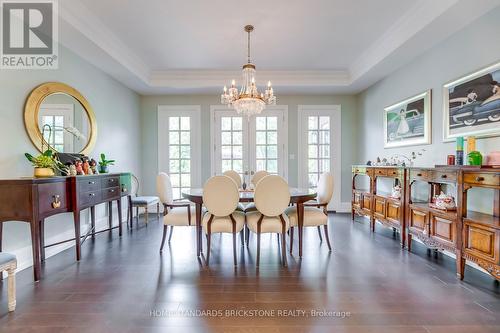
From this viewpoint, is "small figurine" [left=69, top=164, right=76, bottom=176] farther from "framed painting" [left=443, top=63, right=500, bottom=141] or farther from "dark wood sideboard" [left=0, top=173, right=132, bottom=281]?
"framed painting" [left=443, top=63, right=500, bottom=141]

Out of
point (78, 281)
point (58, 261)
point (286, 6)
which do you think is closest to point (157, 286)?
point (78, 281)

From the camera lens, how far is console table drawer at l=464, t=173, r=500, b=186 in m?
2.05

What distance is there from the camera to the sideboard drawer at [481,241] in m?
2.06

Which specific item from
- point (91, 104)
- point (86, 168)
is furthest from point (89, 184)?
point (91, 104)

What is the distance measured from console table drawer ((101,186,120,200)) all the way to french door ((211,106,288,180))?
2177mm

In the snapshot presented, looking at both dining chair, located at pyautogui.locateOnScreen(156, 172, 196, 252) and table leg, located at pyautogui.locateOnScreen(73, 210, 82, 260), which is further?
dining chair, located at pyautogui.locateOnScreen(156, 172, 196, 252)

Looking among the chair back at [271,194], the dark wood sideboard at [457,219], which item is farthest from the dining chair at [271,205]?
the dark wood sideboard at [457,219]

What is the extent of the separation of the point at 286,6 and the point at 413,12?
1491mm

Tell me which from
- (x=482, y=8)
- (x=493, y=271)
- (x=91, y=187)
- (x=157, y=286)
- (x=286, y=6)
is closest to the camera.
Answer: (x=493, y=271)

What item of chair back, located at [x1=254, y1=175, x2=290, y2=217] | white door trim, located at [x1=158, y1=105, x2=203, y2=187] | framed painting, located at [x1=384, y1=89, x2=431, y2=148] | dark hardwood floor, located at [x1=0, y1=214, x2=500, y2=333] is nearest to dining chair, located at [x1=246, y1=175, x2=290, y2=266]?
chair back, located at [x1=254, y1=175, x2=290, y2=217]

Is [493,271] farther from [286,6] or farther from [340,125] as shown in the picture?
A: [340,125]

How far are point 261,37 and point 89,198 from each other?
3.10 m

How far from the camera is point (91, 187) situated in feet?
10.3

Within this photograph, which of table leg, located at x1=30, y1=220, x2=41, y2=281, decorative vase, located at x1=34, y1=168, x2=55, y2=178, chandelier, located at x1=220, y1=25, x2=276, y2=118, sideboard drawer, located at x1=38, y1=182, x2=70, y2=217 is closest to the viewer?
table leg, located at x1=30, y1=220, x2=41, y2=281
